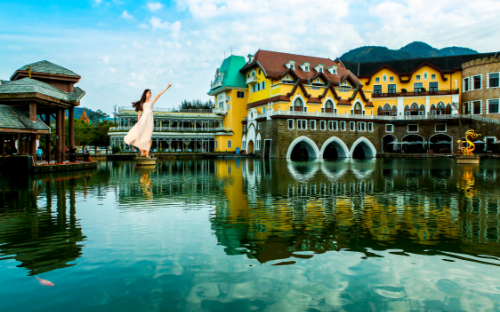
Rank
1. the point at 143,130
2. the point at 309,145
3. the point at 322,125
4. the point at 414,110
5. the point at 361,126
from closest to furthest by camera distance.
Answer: the point at 143,130 < the point at 322,125 < the point at 309,145 < the point at 361,126 < the point at 414,110

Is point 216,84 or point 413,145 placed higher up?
point 216,84

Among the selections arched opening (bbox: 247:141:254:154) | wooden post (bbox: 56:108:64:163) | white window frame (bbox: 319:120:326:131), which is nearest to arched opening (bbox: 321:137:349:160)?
white window frame (bbox: 319:120:326:131)

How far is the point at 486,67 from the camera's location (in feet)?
180

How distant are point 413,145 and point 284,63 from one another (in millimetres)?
23288

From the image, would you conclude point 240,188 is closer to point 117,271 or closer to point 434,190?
point 434,190

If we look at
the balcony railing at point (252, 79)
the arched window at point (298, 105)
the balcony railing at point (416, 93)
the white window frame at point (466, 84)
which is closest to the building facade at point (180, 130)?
the balcony railing at point (252, 79)

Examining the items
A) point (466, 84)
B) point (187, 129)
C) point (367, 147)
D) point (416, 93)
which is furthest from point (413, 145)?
point (187, 129)

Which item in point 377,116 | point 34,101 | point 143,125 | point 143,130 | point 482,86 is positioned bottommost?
point 143,130

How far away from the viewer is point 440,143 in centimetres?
5647

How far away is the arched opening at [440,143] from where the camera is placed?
2237 inches

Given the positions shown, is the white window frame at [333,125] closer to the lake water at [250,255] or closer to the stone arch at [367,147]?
the stone arch at [367,147]

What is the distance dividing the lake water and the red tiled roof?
4499cm

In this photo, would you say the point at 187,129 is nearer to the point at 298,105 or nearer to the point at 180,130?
the point at 180,130

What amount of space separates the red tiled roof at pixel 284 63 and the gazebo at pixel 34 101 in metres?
30.5
